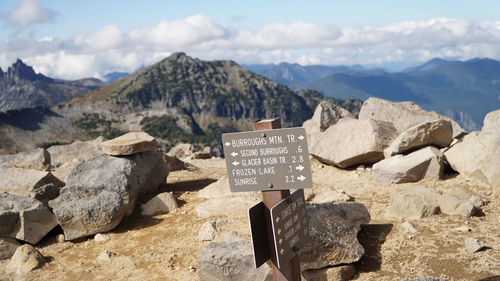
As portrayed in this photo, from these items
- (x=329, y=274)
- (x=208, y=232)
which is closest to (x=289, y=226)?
(x=329, y=274)

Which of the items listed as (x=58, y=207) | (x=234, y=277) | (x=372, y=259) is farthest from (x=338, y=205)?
(x=58, y=207)

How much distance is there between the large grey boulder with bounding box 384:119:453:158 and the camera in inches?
605

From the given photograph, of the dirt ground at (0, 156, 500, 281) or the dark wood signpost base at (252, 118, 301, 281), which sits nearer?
the dark wood signpost base at (252, 118, 301, 281)

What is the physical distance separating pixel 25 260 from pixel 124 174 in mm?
4315

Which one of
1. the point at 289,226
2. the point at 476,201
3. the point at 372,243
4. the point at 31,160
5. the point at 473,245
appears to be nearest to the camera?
the point at 289,226

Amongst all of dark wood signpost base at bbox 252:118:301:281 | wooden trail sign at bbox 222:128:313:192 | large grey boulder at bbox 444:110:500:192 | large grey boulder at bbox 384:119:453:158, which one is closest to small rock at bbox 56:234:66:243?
wooden trail sign at bbox 222:128:313:192

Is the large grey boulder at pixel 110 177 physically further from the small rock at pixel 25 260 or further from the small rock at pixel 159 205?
the small rock at pixel 25 260

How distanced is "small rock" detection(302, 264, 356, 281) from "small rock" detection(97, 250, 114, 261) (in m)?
5.25

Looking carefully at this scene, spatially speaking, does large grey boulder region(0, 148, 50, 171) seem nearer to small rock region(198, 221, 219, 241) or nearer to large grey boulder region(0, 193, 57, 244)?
large grey boulder region(0, 193, 57, 244)

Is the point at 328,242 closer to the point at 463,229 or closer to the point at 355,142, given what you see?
the point at 463,229

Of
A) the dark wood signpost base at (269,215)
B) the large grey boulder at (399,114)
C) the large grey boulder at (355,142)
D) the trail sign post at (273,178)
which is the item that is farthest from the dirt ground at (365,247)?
the large grey boulder at (399,114)

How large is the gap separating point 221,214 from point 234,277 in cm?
440

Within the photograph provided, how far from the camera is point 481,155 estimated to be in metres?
14.4

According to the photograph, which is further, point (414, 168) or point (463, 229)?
point (414, 168)
